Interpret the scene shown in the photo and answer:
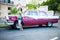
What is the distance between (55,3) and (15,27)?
3181 cm

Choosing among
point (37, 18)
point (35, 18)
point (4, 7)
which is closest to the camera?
point (35, 18)

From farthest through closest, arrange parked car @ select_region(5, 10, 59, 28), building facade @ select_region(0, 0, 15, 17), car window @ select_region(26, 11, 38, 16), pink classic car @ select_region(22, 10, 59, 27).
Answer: building facade @ select_region(0, 0, 15, 17) → car window @ select_region(26, 11, 38, 16) → pink classic car @ select_region(22, 10, 59, 27) → parked car @ select_region(5, 10, 59, 28)

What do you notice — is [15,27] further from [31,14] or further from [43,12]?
[43,12]

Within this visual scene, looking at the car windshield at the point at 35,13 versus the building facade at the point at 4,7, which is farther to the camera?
the building facade at the point at 4,7

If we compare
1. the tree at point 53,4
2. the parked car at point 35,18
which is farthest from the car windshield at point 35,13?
the tree at point 53,4

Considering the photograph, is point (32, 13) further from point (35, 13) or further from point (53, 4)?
point (53, 4)

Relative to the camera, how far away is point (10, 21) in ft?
55.5

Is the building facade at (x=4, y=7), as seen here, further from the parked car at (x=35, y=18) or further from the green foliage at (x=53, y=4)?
the parked car at (x=35, y=18)

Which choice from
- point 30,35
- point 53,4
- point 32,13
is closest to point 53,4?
point 53,4

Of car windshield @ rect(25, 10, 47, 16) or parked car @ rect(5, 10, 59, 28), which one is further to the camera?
car windshield @ rect(25, 10, 47, 16)

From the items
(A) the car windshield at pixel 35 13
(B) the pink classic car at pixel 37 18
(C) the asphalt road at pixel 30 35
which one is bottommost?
(C) the asphalt road at pixel 30 35

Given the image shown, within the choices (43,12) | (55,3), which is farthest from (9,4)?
(43,12)

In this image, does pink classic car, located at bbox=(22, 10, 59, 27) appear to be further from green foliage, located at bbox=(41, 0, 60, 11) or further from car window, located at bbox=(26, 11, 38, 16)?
green foliage, located at bbox=(41, 0, 60, 11)

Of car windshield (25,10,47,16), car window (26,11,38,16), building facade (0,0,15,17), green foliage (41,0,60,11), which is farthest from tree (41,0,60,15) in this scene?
car window (26,11,38,16)
